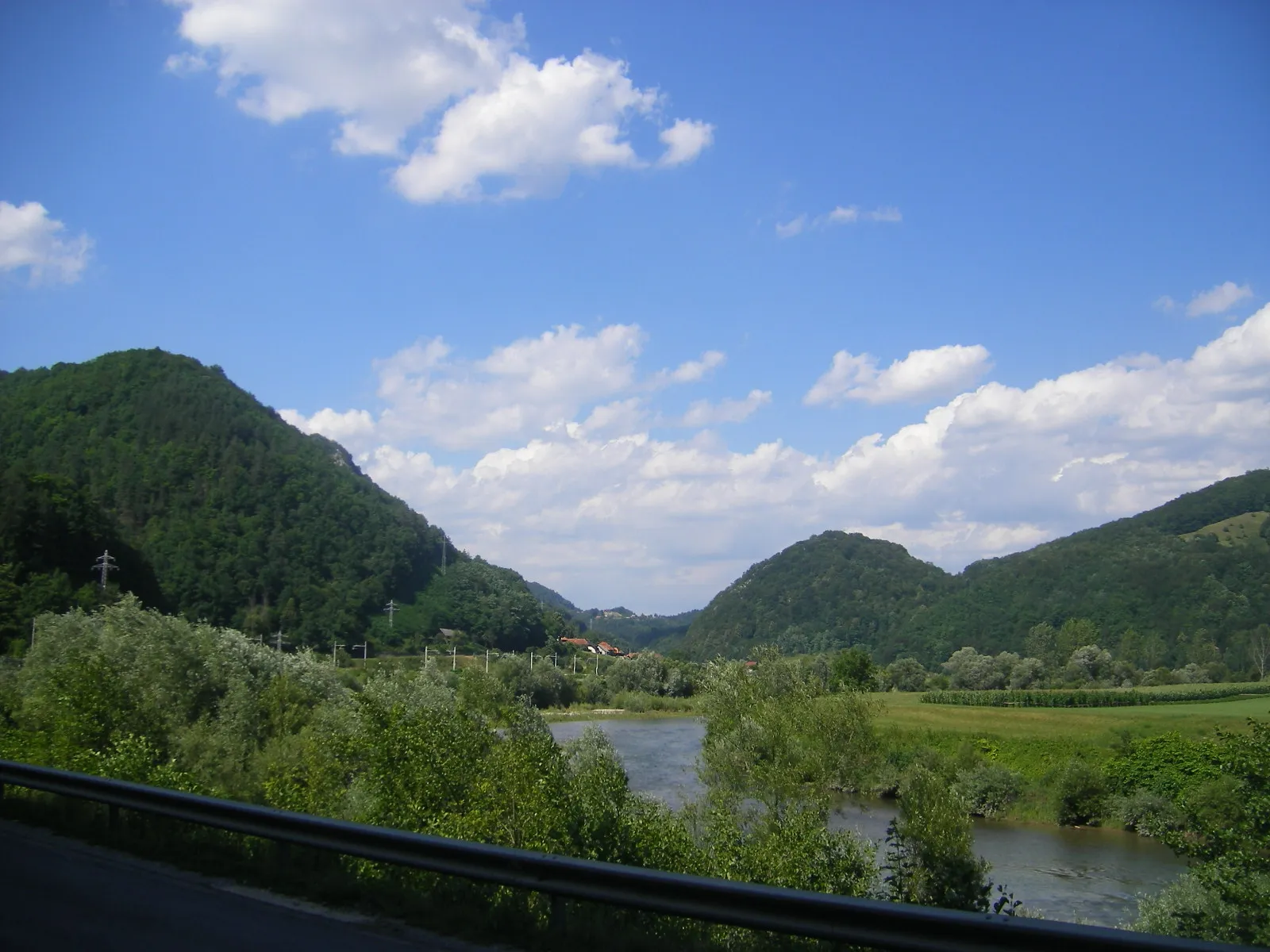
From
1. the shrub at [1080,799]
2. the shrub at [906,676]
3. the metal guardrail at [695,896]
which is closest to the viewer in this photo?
the metal guardrail at [695,896]

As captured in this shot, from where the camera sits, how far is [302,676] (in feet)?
124

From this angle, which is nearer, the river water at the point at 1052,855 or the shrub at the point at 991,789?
the river water at the point at 1052,855

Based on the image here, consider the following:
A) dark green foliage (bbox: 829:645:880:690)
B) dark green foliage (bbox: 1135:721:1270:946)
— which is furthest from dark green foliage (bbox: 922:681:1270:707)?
dark green foliage (bbox: 1135:721:1270:946)

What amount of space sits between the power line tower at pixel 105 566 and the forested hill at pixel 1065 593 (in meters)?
86.0

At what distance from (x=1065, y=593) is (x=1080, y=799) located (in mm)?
84074

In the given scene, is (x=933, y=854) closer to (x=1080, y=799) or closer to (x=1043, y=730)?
(x=1080, y=799)

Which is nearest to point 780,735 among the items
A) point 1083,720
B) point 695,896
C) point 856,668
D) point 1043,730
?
point 1043,730

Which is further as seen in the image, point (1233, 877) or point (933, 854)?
point (933, 854)

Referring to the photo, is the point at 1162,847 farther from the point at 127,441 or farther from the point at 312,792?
the point at 127,441

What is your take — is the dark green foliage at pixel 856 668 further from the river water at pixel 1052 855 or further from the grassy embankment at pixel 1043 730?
the river water at pixel 1052 855

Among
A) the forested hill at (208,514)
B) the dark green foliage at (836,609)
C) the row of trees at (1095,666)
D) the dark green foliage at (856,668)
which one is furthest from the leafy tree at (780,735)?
the dark green foliage at (836,609)

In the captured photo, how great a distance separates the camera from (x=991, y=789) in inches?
1764

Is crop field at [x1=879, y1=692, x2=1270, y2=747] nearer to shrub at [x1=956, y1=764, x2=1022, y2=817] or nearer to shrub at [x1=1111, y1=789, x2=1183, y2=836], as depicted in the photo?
shrub at [x1=956, y1=764, x2=1022, y2=817]

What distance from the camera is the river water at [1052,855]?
27375 millimetres
